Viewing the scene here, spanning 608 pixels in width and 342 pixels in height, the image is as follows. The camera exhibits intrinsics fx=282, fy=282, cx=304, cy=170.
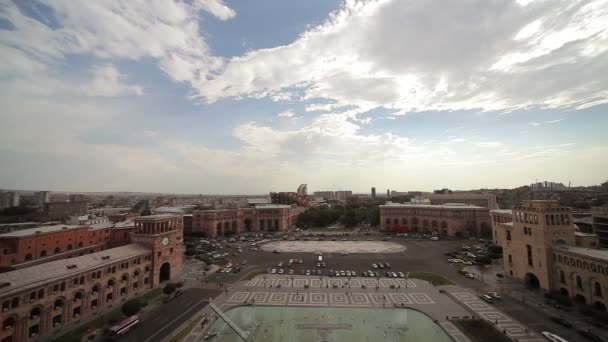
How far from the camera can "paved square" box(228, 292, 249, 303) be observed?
49.1 meters

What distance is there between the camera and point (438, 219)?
118 meters

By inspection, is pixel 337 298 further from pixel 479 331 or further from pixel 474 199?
pixel 474 199

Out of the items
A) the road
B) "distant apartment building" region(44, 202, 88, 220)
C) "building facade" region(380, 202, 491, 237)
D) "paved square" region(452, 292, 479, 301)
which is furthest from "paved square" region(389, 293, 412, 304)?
"distant apartment building" region(44, 202, 88, 220)

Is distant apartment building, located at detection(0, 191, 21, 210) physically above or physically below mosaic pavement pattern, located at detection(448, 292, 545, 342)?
above

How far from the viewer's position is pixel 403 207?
12912cm

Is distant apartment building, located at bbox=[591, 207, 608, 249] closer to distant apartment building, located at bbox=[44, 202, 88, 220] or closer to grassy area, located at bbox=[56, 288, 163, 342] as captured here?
grassy area, located at bbox=[56, 288, 163, 342]

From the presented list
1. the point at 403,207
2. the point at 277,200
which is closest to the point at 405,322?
the point at 403,207

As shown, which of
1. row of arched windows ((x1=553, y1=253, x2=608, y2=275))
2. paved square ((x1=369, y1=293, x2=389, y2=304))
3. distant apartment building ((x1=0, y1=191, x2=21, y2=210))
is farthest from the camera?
distant apartment building ((x1=0, y1=191, x2=21, y2=210))

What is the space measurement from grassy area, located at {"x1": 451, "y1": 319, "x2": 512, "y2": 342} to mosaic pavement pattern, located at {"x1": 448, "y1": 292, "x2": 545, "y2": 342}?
1.31 meters

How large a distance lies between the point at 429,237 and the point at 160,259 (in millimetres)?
93358

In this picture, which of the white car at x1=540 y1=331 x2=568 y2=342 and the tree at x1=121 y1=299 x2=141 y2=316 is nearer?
the white car at x1=540 y1=331 x2=568 y2=342

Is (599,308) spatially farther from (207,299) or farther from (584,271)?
(207,299)

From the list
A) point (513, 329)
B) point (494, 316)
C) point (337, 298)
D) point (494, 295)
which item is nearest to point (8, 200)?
point (337, 298)

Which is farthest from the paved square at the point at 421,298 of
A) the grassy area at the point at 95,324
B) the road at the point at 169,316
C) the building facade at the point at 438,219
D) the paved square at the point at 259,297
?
Answer: the building facade at the point at 438,219
